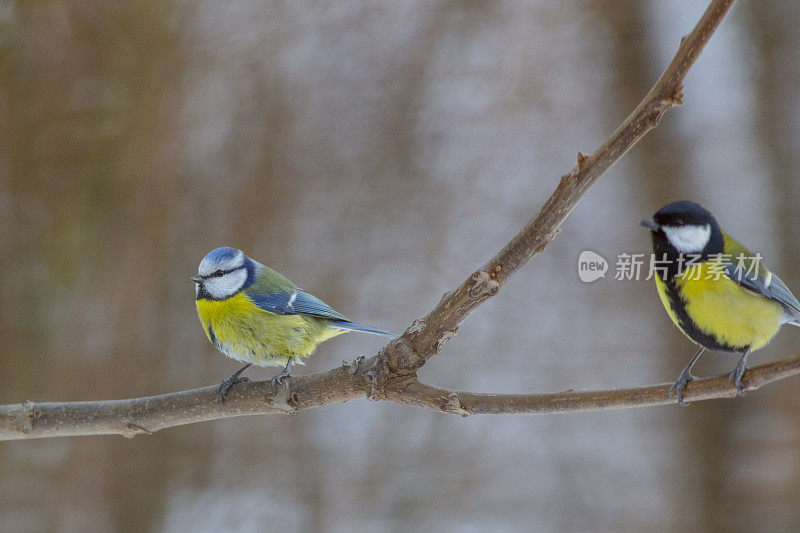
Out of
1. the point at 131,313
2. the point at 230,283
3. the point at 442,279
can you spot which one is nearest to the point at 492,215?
the point at 442,279

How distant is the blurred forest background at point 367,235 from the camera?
6.97ft

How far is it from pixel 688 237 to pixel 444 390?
0.39 m

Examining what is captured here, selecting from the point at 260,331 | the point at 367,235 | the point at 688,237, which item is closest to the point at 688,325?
the point at 688,237

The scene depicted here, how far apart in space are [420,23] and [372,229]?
0.80 metres

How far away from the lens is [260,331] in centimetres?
110

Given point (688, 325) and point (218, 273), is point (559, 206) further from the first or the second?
point (218, 273)

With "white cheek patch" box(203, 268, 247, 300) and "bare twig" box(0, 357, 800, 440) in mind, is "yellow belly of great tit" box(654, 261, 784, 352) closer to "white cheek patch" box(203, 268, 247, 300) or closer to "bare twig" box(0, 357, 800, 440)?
"bare twig" box(0, 357, 800, 440)

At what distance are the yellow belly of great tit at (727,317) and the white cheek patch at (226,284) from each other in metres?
0.62

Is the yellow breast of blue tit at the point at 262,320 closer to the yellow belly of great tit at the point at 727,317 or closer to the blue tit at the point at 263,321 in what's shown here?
the blue tit at the point at 263,321

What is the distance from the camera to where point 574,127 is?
2453 mm

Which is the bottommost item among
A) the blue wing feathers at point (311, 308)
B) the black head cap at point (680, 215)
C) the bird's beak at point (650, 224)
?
the blue wing feathers at point (311, 308)

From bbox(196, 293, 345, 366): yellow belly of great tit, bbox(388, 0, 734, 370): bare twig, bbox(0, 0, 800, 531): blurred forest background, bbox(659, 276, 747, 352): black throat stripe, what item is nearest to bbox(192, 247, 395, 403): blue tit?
bbox(196, 293, 345, 366): yellow belly of great tit

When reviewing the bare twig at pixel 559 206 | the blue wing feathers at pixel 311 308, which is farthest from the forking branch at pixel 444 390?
the blue wing feathers at pixel 311 308

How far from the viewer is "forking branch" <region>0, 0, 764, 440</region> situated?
0.63 meters
